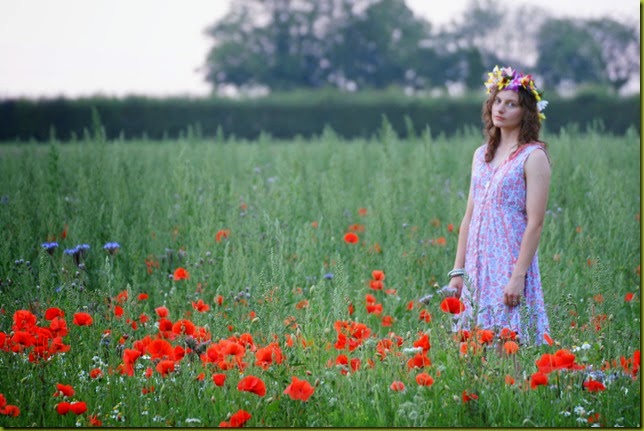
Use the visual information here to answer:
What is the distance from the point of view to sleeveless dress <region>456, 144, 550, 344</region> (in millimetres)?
2713

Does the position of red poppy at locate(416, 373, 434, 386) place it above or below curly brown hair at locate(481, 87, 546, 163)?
below

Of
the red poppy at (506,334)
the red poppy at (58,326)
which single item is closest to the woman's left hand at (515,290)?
the red poppy at (506,334)

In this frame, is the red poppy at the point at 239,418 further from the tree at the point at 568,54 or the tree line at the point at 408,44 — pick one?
the tree at the point at 568,54

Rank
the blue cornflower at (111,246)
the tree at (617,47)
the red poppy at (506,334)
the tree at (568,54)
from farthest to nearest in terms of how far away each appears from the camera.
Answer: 1. the tree at (568,54)
2. the tree at (617,47)
3. the blue cornflower at (111,246)
4. the red poppy at (506,334)

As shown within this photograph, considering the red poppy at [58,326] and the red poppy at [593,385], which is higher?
the red poppy at [58,326]

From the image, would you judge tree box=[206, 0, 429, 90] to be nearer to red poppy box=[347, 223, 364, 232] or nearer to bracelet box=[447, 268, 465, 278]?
red poppy box=[347, 223, 364, 232]

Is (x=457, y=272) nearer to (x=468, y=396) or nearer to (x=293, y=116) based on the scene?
(x=468, y=396)

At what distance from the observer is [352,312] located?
3.15 m

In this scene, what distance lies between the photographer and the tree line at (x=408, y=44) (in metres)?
3.88

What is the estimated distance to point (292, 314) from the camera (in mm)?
3037

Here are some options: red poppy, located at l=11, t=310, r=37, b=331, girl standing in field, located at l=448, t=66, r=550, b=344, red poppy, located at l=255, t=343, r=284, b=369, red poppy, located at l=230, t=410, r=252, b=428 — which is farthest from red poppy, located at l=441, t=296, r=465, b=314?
red poppy, located at l=11, t=310, r=37, b=331

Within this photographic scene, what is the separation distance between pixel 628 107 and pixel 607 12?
1.68 meters

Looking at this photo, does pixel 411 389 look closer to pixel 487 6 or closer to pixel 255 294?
pixel 255 294

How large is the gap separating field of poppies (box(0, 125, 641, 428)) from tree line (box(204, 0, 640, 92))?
692 mm
